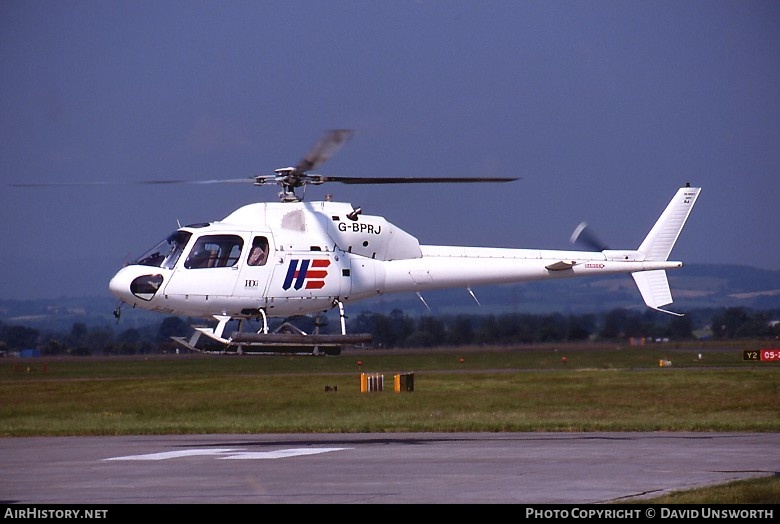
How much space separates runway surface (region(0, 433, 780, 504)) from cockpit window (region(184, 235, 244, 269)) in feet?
13.5

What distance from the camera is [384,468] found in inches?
899

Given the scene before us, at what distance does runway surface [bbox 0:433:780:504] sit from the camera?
18.8 m

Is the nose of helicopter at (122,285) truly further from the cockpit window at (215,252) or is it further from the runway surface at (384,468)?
the runway surface at (384,468)

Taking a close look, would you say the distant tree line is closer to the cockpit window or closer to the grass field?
the grass field

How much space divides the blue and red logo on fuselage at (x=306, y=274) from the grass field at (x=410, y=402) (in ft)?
7.09

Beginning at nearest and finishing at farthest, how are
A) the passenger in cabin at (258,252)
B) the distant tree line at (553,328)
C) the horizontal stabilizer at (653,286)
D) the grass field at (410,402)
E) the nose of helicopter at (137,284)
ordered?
the nose of helicopter at (137,284)
the passenger in cabin at (258,252)
the horizontal stabilizer at (653,286)
the grass field at (410,402)
the distant tree line at (553,328)

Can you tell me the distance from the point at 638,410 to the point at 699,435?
47.3ft

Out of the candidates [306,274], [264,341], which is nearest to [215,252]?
[306,274]

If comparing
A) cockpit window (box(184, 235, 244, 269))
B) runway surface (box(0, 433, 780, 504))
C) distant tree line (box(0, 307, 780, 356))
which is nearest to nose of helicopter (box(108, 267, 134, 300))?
cockpit window (box(184, 235, 244, 269))

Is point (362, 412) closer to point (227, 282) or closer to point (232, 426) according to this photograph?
point (232, 426)

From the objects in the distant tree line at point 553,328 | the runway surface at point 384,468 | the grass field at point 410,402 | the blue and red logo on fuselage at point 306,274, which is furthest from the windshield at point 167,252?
the distant tree line at point 553,328

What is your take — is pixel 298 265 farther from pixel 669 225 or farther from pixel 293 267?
pixel 669 225

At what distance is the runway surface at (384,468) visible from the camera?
18797mm

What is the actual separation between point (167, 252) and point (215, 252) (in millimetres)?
1016
